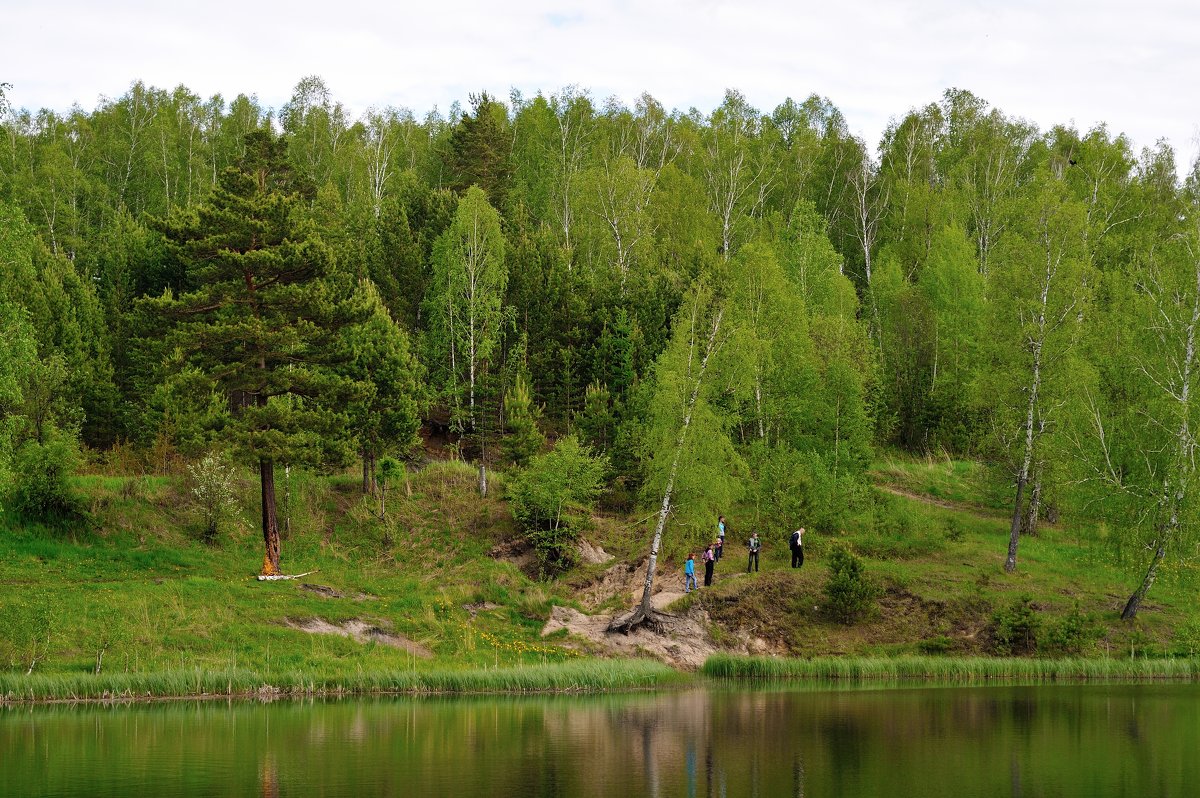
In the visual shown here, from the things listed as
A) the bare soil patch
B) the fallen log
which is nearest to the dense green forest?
the fallen log

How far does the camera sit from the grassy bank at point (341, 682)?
3478 centimetres

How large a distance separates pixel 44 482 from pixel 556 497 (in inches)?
843

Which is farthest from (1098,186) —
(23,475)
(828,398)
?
(23,475)

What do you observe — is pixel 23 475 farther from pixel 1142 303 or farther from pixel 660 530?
pixel 1142 303

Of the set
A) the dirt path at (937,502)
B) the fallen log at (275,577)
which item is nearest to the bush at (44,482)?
the fallen log at (275,577)

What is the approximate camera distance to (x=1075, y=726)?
1208 inches

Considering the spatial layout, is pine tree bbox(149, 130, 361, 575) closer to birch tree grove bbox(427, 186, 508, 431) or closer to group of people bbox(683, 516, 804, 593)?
birch tree grove bbox(427, 186, 508, 431)

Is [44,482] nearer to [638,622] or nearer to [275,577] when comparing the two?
[275,577]

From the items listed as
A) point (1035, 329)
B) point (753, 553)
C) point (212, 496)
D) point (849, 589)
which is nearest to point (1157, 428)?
point (1035, 329)

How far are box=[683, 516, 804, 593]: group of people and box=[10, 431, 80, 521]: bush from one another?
85.3 ft

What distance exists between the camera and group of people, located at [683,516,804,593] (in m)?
49.4

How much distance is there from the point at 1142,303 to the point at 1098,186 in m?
34.7

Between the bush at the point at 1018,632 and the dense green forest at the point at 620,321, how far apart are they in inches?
182

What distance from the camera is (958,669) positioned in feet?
140
